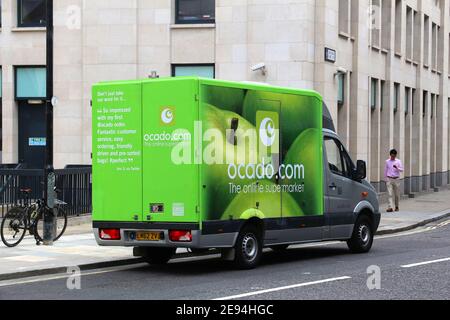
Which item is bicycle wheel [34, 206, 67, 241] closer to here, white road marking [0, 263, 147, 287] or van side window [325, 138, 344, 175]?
white road marking [0, 263, 147, 287]

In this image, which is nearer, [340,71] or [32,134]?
[32,134]

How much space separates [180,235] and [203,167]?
1.08 m

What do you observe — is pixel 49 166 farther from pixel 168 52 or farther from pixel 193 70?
pixel 193 70

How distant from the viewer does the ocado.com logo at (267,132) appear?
13.9 m

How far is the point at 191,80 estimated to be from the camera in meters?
12.8

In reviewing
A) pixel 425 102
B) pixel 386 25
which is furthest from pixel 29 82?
pixel 425 102

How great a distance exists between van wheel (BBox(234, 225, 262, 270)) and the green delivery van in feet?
0.05

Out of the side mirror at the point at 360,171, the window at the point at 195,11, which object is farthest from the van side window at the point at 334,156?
the window at the point at 195,11

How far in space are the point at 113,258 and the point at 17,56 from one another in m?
14.0

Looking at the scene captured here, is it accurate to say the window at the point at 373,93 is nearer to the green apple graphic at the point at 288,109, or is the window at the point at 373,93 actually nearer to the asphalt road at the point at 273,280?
the asphalt road at the point at 273,280

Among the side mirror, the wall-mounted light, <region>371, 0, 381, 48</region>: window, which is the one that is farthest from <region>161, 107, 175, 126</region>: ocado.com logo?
<region>371, 0, 381, 48</region>: window

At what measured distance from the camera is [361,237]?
53.5 ft

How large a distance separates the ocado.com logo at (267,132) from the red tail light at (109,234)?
2752 mm
